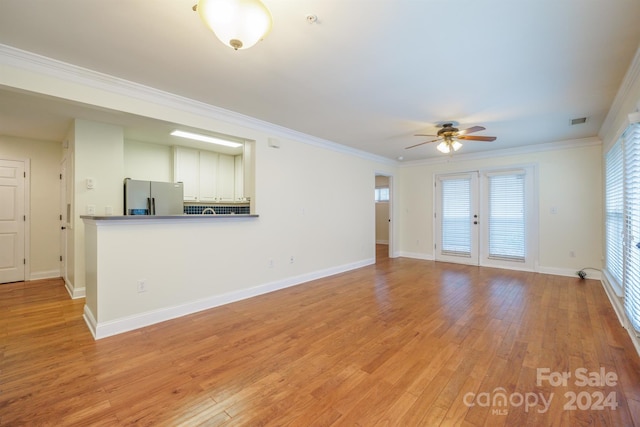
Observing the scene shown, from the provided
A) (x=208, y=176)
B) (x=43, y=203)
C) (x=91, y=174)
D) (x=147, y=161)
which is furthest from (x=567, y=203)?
(x=43, y=203)

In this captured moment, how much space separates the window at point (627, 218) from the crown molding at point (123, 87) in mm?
3959

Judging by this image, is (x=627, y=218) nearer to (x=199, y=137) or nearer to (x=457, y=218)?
(x=457, y=218)

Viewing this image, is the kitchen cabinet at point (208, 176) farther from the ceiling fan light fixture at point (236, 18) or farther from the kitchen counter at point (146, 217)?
the ceiling fan light fixture at point (236, 18)

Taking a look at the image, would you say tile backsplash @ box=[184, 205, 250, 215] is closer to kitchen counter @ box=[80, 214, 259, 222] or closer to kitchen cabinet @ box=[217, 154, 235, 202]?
kitchen cabinet @ box=[217, 154, 235, 202]

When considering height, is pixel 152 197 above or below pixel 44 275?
above

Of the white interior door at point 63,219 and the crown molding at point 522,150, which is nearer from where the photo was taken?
the white interior door at point 63,219

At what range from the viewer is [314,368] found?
208 cm

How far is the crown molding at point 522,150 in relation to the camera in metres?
4.72

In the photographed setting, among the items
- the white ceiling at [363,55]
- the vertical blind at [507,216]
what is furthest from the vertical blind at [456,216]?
the white ceiling at [363,55]

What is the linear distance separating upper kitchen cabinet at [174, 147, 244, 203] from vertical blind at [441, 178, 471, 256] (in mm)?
4719

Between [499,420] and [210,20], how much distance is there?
2.75m

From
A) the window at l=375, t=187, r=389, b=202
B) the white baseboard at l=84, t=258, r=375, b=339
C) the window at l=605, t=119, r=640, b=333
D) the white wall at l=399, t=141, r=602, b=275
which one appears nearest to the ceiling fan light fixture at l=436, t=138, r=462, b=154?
the window at l=605, t=119, r=640, b=333

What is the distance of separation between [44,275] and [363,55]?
21.1ft

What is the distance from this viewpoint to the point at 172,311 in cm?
303
